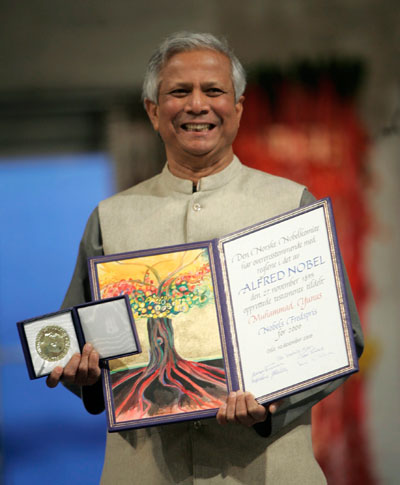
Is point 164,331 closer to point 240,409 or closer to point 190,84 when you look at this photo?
point 240,409

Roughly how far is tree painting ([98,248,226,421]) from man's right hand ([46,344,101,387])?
0.16ft

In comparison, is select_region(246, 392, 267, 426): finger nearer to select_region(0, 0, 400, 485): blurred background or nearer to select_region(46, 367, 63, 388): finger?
select_region(46, 367, 63, 388): finger

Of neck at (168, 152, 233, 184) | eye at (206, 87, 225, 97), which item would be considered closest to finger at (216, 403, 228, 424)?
neck at (168, 152, 233, 184)

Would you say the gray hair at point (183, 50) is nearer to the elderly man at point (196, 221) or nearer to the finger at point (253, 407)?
the elderly man at point (196, 221)

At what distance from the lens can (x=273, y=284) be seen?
1.41 m

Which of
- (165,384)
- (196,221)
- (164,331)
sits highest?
(196,221)

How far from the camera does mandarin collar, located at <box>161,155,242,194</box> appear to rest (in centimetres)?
167

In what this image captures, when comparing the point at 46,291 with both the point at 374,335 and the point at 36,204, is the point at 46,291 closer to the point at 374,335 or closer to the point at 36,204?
the point at 36,204

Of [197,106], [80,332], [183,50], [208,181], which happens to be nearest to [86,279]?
[80,332]

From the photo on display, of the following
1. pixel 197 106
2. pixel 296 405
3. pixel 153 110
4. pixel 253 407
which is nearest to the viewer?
Result: pixel 253 407

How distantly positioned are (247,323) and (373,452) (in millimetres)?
1970

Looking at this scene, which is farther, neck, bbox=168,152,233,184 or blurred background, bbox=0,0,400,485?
blurred background, bbox=0,0,400,485

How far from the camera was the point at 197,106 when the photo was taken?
161 cm

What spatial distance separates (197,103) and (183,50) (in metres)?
0.15
